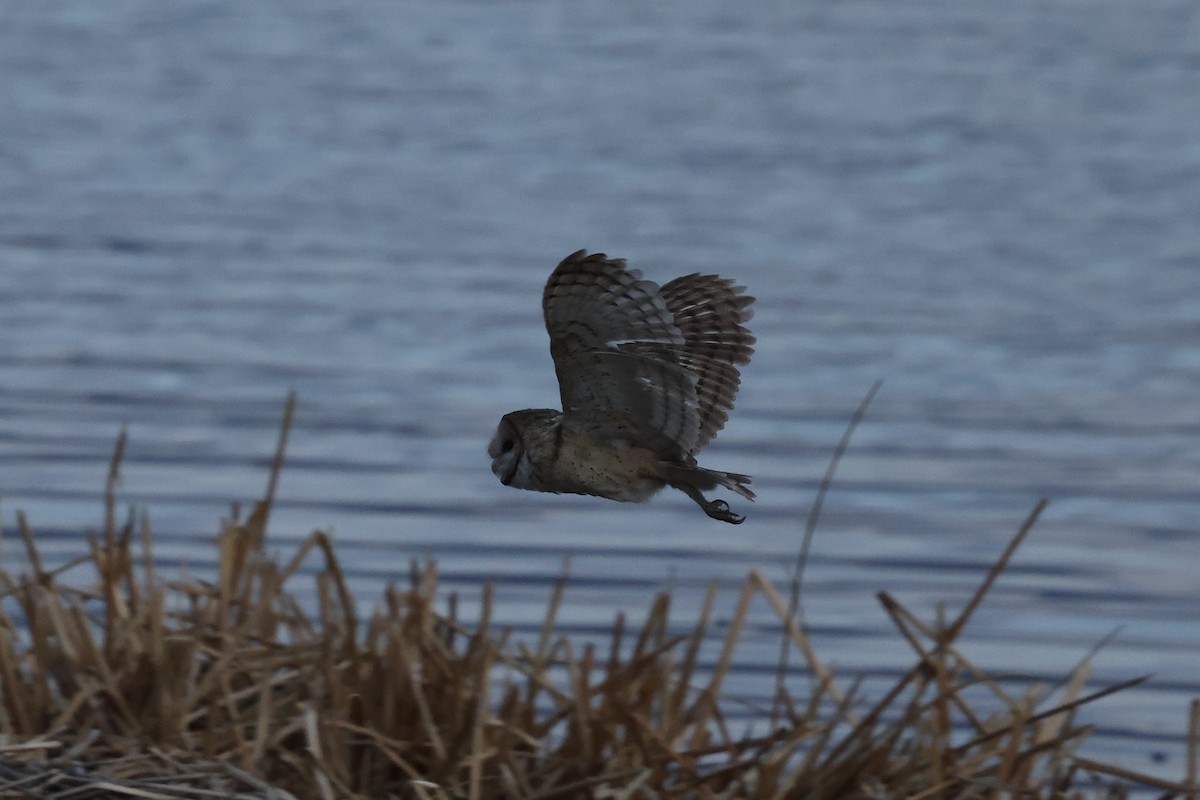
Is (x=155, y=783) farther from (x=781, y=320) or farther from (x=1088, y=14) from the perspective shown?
(x=1088, y=14)

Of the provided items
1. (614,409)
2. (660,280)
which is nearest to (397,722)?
(614,409)

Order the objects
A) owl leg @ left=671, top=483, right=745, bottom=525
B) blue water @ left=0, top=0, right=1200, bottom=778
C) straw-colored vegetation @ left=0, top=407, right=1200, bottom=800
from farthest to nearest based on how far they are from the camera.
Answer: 1. blue water @ left=0, top=0, right=1200, bottom=778
2. straw-colored vegetation @ left=0, top=407, right=1200, bottom=800
3. owl leg @ left=671, top=483, right=745, bottom=525

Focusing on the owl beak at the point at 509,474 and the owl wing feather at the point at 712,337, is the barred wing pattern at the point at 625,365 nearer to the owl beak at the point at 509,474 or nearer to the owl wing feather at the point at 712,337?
the owl wing feather at the point at 712,337

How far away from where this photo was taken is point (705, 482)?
124 inches

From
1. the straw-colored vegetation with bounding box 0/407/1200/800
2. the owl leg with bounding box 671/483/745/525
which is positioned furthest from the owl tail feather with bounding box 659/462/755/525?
the straw-colored vegetation with bounding box 0/407/1200/800

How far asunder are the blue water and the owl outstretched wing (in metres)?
2.17

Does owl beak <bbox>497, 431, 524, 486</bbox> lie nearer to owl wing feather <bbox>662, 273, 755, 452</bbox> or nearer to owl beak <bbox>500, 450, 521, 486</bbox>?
owl beak <bbox>500, 450, 521, 486</bbox>

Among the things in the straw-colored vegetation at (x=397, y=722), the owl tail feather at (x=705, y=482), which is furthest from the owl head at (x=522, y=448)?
the straw-colored vegetation at (x=397, y=722)

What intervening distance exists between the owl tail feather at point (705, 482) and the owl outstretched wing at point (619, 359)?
0.06ft

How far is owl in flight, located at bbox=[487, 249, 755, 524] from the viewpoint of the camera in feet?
10.3

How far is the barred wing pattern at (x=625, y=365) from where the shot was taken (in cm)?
318

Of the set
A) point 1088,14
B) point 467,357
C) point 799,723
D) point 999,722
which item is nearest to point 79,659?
point 799,723

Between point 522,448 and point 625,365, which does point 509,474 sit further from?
point 625,365

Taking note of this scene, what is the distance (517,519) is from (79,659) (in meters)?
4.24
